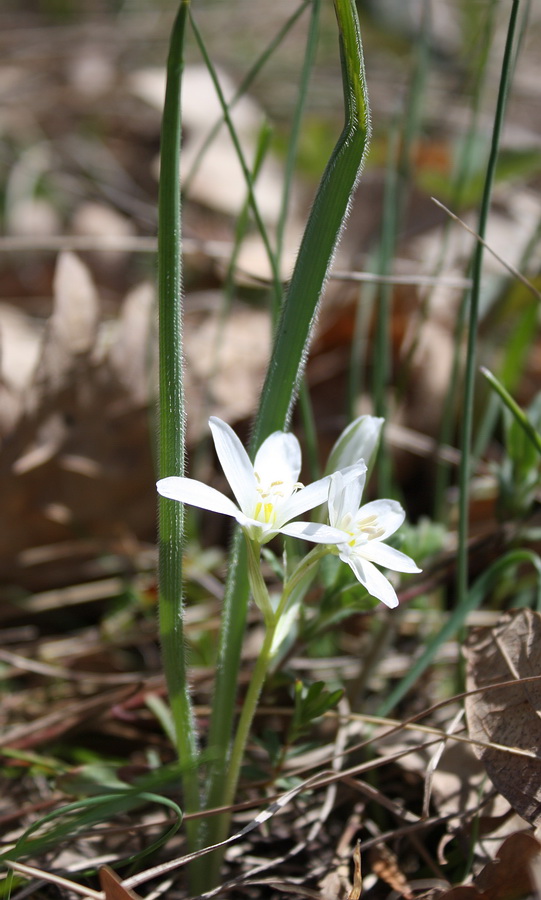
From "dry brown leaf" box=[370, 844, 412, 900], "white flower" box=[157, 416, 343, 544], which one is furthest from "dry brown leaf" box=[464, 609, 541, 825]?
"white flower" box=[157, 416, 343, 544]

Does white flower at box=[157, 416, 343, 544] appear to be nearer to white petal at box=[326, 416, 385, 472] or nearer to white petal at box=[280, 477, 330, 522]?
white petal at box=[280, 477, 330, 522]

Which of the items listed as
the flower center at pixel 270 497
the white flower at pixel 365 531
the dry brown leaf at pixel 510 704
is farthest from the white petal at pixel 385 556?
the dry brown leaf at pixel 510 704

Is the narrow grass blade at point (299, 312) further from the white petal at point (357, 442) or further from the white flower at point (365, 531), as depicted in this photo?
the white flower at point (365, 531)

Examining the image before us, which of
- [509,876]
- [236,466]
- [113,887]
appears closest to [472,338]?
[236,466]

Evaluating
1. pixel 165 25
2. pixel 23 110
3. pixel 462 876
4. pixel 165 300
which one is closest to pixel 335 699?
pixel 462 876

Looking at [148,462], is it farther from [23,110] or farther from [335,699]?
[23,110]

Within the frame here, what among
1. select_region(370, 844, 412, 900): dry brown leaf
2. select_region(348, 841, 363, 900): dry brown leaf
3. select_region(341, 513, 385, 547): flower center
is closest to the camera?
select_region(341, 513, 385, 547): flower center
